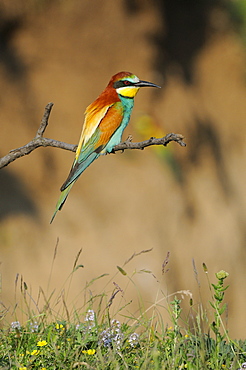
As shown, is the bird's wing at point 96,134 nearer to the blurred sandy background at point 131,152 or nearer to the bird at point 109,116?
the bird at point 109,116

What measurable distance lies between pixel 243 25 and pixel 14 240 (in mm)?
1901

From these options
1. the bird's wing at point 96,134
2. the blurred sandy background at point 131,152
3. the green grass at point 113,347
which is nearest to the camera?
the green grass at point 113,347

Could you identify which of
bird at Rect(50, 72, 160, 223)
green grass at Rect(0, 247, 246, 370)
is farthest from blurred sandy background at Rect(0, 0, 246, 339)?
green grass at Rect(0, 247, 246, 370)

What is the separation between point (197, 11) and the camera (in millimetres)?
3637

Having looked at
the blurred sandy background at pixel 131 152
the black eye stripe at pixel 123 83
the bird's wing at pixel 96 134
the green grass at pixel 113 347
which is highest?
the blurred sandy background at pixel 131 152

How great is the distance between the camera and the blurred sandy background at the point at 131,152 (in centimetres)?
335

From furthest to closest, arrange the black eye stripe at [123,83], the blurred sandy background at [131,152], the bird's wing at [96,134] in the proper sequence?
the blurred sandy background at [131,152], the black eye stripe at [123,83], the bird's wing at [96,134]

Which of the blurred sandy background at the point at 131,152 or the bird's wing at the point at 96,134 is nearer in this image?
the bird's wing at the point at 96,134

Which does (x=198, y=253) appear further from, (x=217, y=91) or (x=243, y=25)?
(x=243, y=25)

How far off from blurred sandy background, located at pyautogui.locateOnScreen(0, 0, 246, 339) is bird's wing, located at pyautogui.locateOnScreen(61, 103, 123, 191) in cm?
148

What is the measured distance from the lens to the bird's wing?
1711 millimetres

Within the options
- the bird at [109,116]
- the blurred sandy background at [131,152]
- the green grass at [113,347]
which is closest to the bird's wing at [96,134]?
the bird at [109,116]

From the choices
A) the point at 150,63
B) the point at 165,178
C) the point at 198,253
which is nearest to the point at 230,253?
the point at 198,253

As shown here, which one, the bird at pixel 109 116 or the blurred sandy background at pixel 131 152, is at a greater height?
the blurred sandy background at pixel 131 152
